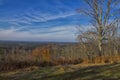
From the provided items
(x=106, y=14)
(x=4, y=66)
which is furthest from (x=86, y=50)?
(x=4, y=66)

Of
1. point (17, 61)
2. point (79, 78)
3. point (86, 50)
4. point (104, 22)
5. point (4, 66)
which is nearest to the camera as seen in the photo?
point (79, 78)

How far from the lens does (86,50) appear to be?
1564 centimetres

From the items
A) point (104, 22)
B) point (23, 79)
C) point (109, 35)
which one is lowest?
point (23, 79)

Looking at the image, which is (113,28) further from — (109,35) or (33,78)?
(33,78)

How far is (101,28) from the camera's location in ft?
46.1

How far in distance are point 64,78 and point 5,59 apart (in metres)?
6.03

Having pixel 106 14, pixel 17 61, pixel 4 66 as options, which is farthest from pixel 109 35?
pixel 4 66

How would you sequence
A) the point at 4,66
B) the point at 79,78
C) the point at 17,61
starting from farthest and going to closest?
the point at 17,61, the point at 4,66, the point at 79,78

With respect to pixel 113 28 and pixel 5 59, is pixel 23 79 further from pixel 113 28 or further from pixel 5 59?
pixel 113 28

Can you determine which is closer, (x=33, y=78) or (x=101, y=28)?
(x=33, y=78)

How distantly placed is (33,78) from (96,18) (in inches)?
340

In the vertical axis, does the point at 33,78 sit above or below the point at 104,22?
below

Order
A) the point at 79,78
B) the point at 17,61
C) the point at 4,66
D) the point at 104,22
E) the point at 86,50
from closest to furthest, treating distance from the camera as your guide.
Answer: the point at 79,78 < the point at 4,66 < the point at 17,61 < the point at 104,22 < the point at 86,50

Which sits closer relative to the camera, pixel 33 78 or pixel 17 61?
pixel 33 78
